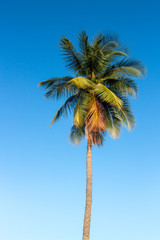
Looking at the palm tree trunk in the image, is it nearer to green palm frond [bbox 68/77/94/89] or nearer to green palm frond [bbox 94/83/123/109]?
green palm frond [bbox 94/83/123/109]

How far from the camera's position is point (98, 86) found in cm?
1741

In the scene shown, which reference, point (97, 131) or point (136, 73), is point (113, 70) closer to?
point (136, 73)

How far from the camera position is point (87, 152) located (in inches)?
675

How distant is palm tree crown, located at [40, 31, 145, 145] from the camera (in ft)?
57.0

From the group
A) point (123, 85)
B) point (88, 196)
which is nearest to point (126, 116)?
point (123, 85)

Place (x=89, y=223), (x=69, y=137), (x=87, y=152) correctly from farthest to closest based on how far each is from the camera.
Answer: (x=69, y=137) → (x=87, y=152) → (x=89, y=223)

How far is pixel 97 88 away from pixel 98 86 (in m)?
0.16

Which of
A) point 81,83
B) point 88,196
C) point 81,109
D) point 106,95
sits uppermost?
point 81,83

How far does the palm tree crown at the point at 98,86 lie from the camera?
1736 cm

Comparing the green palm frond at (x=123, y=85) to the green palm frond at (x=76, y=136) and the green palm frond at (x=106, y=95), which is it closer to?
the green palm frond at (x=106, y=95)

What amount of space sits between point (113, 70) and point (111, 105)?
2320mm

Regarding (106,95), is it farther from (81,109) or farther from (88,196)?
(88,196)

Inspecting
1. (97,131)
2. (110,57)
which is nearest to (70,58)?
(110,57)

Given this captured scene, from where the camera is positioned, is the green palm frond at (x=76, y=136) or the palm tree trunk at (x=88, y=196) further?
the green palm frond at (x=76, y=136)
